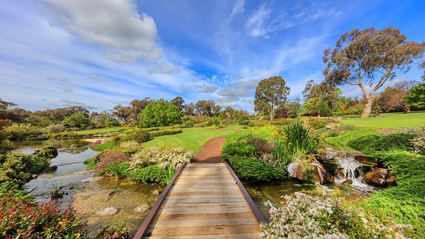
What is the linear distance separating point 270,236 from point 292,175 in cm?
540

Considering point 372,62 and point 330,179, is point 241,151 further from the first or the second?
point 372,62

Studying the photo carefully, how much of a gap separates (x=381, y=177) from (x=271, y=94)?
3690cm

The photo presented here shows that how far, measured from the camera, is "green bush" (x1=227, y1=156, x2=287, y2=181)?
267 inches

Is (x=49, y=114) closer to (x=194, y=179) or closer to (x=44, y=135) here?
(x=44, y=135)

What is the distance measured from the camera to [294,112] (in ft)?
126

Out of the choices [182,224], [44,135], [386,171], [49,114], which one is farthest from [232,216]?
[49,114]

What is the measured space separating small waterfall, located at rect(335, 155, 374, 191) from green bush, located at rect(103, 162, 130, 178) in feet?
31.3

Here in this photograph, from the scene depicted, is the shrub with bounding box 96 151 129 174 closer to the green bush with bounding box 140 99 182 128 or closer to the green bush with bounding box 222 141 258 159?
the green bush with bounding box 222 141 258 159

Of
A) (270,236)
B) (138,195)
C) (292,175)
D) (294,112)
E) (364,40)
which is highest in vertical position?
(364,40)

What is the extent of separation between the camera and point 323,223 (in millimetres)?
2223

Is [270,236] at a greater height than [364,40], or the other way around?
[364,40]

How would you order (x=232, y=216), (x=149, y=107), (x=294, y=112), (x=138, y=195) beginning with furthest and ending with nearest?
(x=294, y=112), (x=149, y=107), (x=138, y=195), (x=232, y=216)

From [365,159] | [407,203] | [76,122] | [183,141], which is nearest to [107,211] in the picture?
[407,203]

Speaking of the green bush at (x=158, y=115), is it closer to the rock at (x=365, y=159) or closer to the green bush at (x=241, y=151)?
the green bush at (x=241, y=151)
